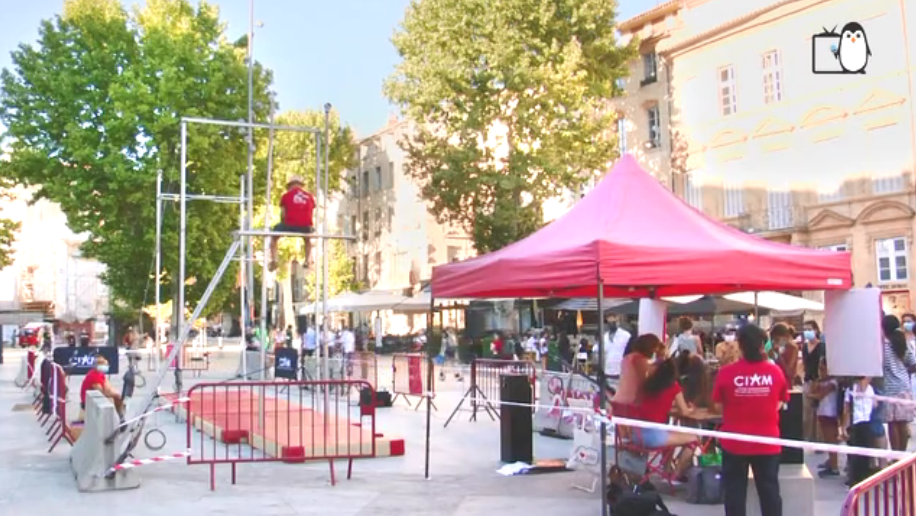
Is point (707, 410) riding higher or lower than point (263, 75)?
lower

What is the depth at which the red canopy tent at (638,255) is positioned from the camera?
25.6 ft

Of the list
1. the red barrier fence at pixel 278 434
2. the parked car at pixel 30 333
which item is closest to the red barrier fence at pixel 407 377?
the red barrier fence at pixel 278 434

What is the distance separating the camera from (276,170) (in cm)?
4953

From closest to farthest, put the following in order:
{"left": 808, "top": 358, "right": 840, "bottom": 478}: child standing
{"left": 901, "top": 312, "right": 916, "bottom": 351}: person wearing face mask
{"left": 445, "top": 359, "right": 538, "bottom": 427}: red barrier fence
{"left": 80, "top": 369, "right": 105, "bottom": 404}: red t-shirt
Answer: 1. {"left": 808, "top": 358, "right": 840, "bottom": 478}: child standing
2. {"left": 80, "top": 369, "right": 105, "bottom": 404}: red t-shirt
3. {"left": 901, "top": 312, "right": 916, "bottom": 351}: person wearing face mask
4. {"left": 445, "top": 359, "right": 538, "bottom": 427}: red barrier fence

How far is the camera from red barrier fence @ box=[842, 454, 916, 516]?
171 inches

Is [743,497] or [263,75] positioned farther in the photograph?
[263,75]

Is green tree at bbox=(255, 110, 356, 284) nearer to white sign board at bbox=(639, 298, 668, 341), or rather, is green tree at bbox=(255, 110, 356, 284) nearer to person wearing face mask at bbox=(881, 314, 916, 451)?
white sign board at bbox=(639, 298, 668, 341)

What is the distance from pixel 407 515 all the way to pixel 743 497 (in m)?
2.91

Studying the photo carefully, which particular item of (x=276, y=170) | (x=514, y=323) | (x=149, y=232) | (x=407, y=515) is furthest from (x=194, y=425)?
(x=276, y=170)

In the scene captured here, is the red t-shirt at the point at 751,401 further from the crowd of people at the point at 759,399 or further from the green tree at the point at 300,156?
the green tree at the point at 300,156

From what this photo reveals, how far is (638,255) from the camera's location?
7785 mm

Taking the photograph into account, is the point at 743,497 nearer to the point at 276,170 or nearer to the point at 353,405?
the point at 353,405

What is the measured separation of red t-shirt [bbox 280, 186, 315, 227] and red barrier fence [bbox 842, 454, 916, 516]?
7.39 m

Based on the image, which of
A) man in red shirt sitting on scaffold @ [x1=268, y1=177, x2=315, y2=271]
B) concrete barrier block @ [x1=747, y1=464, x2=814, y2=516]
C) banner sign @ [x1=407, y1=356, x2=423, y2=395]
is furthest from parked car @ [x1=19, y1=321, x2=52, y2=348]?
concrete barrier block @ [x1=747, y1=464, x2=814, y2=516]
